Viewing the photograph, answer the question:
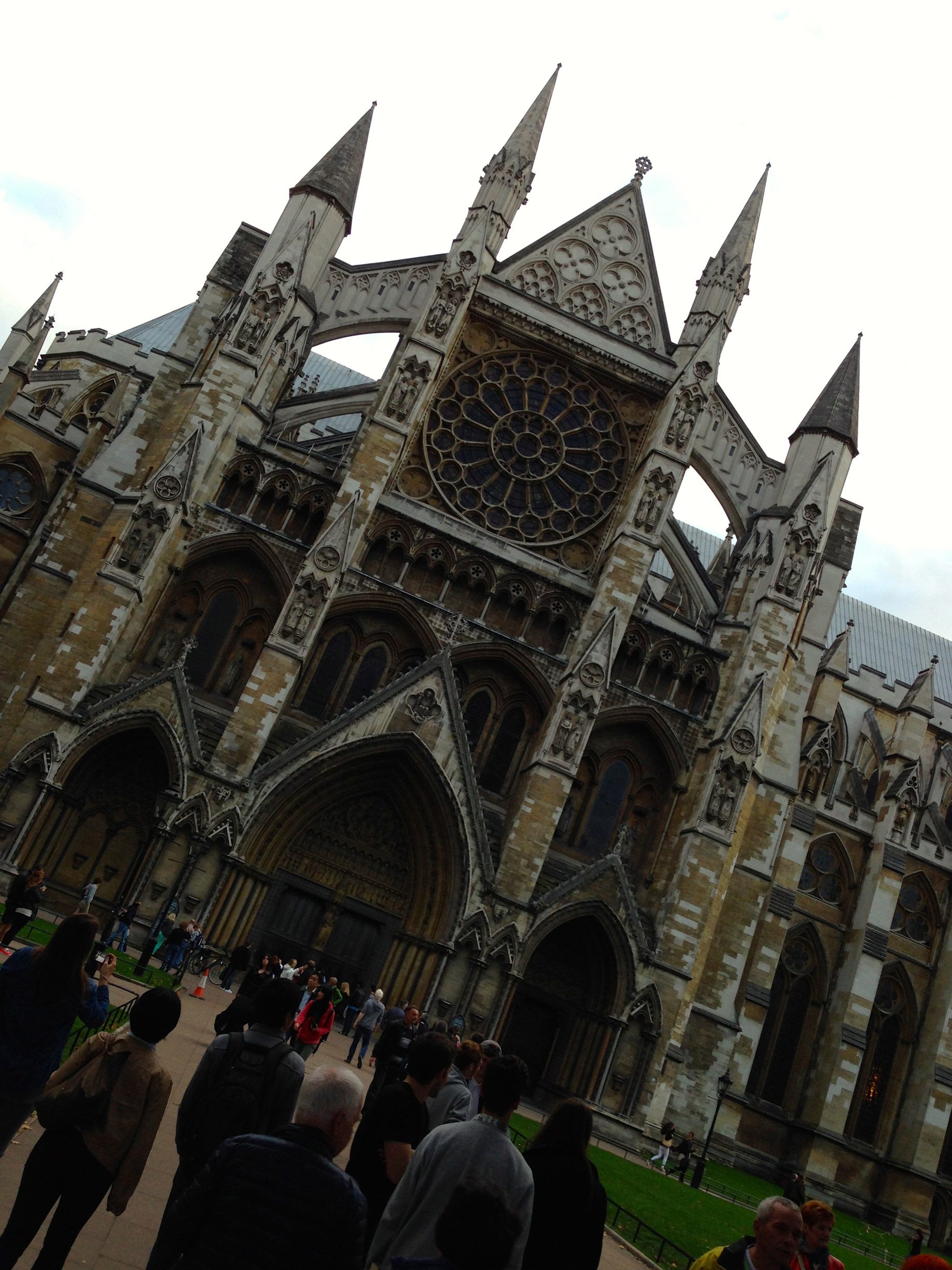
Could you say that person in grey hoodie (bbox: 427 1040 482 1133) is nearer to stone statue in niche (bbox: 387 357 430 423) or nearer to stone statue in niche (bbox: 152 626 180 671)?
stone statue in niche (bbox: 152 626 180 671)

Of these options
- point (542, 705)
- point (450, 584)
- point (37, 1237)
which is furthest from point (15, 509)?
point (37, 1237)

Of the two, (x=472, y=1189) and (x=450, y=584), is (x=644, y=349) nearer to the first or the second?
(x=450, y=584)

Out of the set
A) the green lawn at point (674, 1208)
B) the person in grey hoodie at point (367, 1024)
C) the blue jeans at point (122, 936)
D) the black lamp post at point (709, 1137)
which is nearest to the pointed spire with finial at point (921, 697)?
the black lamp post at point (709, 1137)

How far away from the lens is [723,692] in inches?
969

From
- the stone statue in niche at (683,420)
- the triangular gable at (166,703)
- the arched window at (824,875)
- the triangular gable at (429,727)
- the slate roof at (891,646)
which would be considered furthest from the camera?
the slate roof at (891,646)

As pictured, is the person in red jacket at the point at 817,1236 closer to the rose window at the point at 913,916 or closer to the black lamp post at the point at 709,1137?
the black lamp post at the point at 709,1137

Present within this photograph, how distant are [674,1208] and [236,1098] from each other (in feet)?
41.8

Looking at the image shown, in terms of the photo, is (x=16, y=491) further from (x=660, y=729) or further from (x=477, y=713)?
(x=660, y=729)

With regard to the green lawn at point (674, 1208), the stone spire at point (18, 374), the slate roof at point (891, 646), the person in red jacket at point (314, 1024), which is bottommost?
the green lawn at point (674, 1208)

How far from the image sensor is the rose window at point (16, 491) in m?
29.4

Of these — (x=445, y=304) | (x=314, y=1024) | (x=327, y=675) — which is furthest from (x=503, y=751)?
(x=314, y=1024)

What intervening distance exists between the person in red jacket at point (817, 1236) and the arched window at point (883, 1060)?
28019 millimetres

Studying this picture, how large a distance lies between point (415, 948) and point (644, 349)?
15.7 m

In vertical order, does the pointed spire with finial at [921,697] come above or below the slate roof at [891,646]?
below
